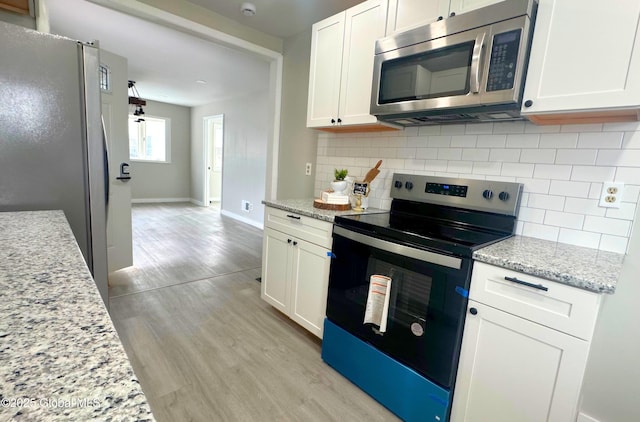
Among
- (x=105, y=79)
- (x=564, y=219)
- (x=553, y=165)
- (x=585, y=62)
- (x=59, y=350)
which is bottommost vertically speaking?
(x=59, y=350)

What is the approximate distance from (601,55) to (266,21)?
2379mm

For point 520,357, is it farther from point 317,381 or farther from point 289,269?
point 289,269

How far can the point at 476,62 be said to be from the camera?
1365 millimetres

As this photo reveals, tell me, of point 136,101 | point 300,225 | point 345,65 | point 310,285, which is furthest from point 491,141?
point 136,101

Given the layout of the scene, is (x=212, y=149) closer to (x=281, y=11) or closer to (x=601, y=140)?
(x=281, y=11)

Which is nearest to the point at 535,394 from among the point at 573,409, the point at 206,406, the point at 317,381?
the point at 573,409

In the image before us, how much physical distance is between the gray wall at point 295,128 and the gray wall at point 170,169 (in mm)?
5393

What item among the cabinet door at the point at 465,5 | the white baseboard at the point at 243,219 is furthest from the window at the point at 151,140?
the cabinet door at the point at 465,5

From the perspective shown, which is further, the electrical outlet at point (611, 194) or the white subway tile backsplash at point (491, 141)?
the white subway tile backsplash at point (491, 141)

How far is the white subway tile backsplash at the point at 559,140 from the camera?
141cm

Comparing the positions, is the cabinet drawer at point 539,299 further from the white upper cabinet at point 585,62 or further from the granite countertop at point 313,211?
the granite countertop at point 313,211

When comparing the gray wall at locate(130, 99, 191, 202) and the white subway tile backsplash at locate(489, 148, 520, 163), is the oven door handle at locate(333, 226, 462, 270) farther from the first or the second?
the gray wall at locate(130, 99, 191, 202)

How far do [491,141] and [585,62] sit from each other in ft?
1.75

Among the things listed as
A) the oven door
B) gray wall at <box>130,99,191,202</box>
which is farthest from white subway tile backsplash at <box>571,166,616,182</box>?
gray wall at <box>130,99,191,202</box>
